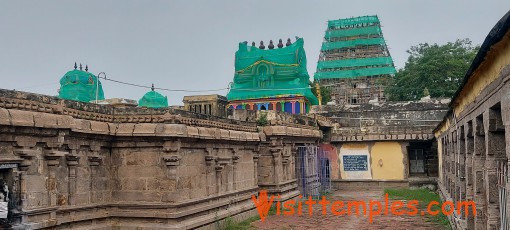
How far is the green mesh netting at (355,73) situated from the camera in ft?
151

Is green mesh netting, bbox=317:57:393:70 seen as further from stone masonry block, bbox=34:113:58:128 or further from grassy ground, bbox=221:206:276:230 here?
A: stone masonry block, bbox=34:113:58:128

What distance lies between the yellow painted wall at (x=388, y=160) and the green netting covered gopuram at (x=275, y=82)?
795cm

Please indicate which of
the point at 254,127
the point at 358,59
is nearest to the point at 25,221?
the point at 254,127

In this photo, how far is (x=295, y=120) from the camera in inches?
757

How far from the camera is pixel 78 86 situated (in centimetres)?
1827

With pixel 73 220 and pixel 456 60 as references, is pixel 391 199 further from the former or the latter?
pixel 456 60

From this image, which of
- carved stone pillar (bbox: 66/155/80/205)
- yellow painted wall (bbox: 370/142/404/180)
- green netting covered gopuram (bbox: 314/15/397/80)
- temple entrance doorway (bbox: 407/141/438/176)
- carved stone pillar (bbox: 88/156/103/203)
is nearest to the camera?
carved stone pillar (bbox: 66/155/80/205)

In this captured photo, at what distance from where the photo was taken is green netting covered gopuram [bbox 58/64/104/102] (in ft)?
59.3

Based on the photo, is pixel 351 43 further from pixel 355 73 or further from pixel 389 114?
pixel 389 114

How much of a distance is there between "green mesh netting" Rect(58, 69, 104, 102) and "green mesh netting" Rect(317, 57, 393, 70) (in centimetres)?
3257

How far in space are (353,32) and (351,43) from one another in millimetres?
1142

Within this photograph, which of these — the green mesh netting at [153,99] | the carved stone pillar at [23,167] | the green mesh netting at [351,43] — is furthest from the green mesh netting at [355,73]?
the carved stone pillar at [23,167]

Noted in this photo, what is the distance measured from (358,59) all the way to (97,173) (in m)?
40.1

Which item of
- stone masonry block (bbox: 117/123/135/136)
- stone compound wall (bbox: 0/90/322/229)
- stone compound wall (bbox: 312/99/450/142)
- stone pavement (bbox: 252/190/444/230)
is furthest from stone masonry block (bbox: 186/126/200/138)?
stone compound wall (bbox: 312/99/450/142)
